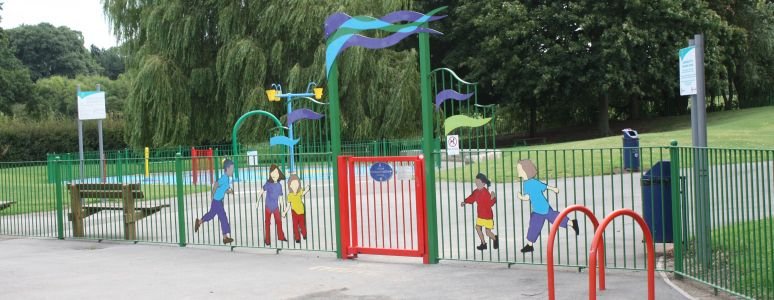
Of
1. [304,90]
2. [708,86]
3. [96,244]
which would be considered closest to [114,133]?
[304,90]

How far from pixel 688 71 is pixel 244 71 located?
2606 cm

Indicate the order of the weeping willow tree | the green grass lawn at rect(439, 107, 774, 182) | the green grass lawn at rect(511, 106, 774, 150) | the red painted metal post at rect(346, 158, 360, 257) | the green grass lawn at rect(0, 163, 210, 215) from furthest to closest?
the weeping willow tree → the green grass lawn at rect(511, 106, 774, 150) → the green grass lawn at rect(0, 163, 210, 215) → the red painted metal post at rect(346, 158, 360, 257) → the green grass lawn at rect(439, 107, 774, 182)

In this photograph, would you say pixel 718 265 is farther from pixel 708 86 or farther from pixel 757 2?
pixel 757 2

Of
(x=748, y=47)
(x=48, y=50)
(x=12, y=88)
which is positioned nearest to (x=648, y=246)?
(x=748, y=47)

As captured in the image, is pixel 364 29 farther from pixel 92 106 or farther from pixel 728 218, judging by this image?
pixel 92 106

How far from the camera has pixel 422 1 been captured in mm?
41719

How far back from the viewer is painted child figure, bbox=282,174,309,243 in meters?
10.9

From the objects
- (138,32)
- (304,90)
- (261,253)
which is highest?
(138,32)

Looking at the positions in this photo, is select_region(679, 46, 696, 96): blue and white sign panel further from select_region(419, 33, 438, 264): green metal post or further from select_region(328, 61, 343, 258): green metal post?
select_region(328, 61, 343, 258): green metal post

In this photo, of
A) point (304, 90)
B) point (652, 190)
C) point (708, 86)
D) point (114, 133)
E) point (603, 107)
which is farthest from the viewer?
point (114, 133)

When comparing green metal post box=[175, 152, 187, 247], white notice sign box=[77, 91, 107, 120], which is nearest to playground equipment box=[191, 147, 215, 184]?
green metal post box=[175, 152, 187, 247]

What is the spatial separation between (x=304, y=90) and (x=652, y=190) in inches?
964

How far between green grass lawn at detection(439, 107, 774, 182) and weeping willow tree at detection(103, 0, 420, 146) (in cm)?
668

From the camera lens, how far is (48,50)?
358 feet
